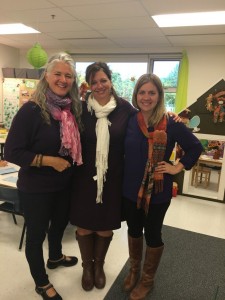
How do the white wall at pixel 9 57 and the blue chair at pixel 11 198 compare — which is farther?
the white wall at pixel 9 57

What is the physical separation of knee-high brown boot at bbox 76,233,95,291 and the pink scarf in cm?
59

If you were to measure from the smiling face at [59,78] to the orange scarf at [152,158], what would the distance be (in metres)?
0.48

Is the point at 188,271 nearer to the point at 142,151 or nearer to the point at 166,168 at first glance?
the point at 166,168

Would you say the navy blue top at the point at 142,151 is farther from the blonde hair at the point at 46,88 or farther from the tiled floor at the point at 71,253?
the tiled floor at the point at 71,253

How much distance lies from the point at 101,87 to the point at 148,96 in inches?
11.6

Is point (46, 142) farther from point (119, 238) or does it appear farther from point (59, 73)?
point (119, 238)

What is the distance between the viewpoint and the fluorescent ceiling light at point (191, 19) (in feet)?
10.0

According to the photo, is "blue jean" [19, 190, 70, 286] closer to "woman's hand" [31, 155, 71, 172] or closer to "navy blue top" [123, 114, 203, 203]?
"woman's hand" [31, 155, 71, 172]

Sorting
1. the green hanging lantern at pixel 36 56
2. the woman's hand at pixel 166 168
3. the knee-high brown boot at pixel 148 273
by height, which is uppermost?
the green hanging lantern at pixel 36 56

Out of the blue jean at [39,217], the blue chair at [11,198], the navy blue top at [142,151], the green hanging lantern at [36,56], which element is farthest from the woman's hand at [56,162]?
the green hanging lantern at [36,56]

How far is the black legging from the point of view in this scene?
1.61m

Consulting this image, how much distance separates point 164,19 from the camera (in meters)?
3.26

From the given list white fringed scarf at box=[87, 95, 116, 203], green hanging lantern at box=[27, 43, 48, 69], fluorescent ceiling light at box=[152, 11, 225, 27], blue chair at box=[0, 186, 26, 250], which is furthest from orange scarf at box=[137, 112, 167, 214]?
green hanging lantern at box=[27, 43, 48, 69]

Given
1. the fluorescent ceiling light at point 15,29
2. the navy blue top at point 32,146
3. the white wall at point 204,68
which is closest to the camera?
the navy blue top at point 32,146
